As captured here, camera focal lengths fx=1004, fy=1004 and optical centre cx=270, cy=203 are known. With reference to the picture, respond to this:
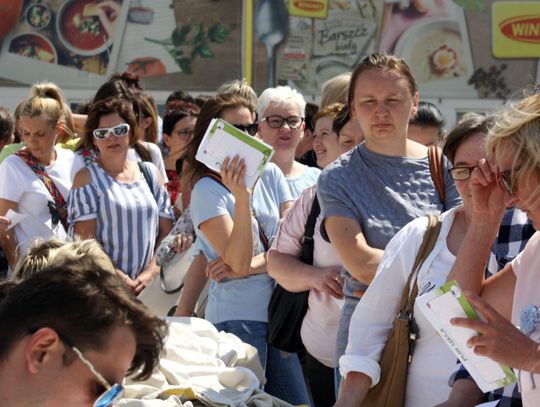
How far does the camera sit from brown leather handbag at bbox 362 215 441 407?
3.23m

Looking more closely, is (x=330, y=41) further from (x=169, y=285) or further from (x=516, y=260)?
(x=516, y=260)

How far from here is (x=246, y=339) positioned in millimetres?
4648

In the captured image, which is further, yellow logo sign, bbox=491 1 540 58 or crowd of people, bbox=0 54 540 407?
yellow logo sign, bbox=491 1 540 58

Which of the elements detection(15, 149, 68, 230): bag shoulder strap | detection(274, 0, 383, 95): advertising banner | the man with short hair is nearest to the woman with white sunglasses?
detection(15, 149, 68, 230): bag shoulder strap

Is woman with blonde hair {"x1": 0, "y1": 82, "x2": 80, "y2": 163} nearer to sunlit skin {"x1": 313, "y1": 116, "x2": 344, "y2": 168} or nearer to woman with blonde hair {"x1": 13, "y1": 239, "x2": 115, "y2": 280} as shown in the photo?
sunlit skin {"x1": 313, "y1": 116, "x2": 344, "y2": 168}

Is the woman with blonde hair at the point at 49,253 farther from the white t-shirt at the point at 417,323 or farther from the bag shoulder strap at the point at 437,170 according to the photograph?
the bag shoulder strap at the point at 437,170

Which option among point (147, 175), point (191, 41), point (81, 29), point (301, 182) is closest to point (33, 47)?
point (81, 29)

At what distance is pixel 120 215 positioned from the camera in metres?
5.53

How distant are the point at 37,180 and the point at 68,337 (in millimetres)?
4217

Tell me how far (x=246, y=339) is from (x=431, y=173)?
4.16ft

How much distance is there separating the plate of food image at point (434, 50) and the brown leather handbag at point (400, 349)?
Result: 12105 mm

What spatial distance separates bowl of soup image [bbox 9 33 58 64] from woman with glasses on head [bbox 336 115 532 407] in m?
12.6

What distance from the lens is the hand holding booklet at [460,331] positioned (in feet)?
8.47

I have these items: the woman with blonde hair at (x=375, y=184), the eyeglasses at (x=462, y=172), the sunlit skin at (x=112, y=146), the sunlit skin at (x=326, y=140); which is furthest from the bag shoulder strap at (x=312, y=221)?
the sunlit skin at (x=112, y=146)
